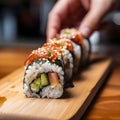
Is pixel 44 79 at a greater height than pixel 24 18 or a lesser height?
lesser

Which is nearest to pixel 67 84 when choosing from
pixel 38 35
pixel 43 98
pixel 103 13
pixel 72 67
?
pixel 72 67

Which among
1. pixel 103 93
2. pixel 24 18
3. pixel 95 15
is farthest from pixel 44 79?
pixel 24 18

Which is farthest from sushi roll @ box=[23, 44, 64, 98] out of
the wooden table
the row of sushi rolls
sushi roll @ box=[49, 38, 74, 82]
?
sushi roll @ box=[49, 38, 74, 82]

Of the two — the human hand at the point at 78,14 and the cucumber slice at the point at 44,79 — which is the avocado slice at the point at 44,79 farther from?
the human hand at the point at 78,14

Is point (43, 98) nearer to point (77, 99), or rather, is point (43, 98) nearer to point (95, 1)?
point (77, 99)

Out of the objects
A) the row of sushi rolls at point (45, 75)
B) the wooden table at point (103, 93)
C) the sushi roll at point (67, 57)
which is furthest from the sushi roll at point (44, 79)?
the sushi roll at point (67, 57)

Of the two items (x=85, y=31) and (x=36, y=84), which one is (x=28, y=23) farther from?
(x=36, y=84)
